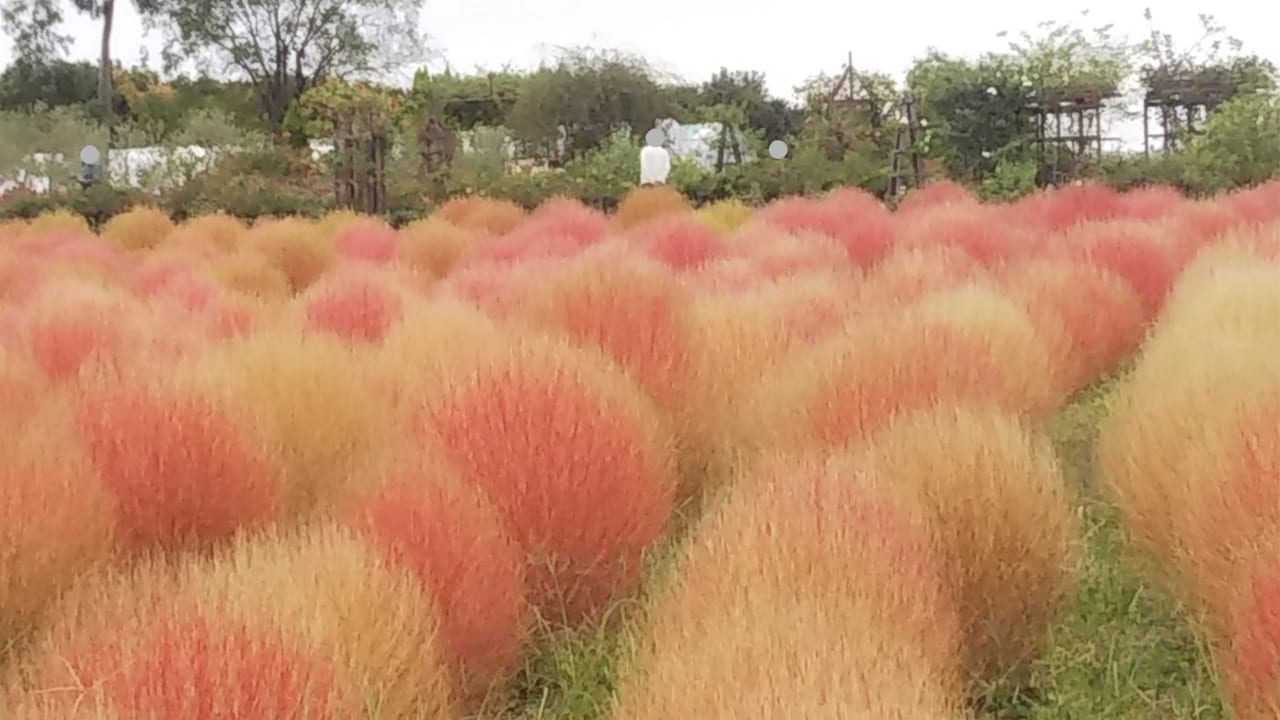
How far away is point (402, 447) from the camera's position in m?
3.61

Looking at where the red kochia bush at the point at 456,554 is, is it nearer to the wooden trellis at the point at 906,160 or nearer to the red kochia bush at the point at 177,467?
the red kochia bush at the point at 177,467

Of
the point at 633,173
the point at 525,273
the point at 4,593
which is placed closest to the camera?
the point at 4,593

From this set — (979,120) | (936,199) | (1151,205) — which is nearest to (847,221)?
(936,199)

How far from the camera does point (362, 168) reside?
15281 millimetres

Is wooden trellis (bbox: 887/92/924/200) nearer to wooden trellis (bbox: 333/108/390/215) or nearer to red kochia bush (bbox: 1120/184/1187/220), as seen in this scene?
red kochia bush (bbox: 1120/184/1187/220)

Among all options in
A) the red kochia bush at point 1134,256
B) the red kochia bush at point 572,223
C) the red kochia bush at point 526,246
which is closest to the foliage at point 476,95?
the red kochia bush at point 572,223

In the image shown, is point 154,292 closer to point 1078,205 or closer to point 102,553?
Answer: point 102,553

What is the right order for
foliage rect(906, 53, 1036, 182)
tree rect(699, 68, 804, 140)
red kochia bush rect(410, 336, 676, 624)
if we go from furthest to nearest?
tree rect(699, 68, 804, 140) < foliage rect(906, 53, 1036, 182) < red kochia bush rect(410, 336, 676, 624)

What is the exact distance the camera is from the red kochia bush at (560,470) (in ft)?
11.5

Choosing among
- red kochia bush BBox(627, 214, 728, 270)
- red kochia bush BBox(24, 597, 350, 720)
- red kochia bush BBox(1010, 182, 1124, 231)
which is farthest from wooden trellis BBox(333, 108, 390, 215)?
red kochia bush BBox(24, 597, 350, 720)

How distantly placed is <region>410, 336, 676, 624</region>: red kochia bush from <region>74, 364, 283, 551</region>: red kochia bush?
459 mm

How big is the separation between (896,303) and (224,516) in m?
2.97

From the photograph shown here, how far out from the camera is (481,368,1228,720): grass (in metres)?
3.19

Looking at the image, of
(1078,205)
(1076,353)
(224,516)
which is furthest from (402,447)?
(1078,205)
